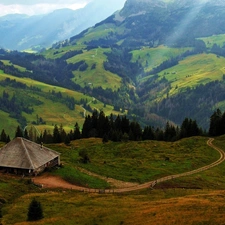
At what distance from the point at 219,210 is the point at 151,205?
474 inches

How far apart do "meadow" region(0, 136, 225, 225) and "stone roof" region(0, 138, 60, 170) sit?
4841 millimetres

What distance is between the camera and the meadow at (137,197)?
4891 cm

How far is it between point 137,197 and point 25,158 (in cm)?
3180

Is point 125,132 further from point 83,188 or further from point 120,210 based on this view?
point 120,210

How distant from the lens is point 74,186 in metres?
76.8

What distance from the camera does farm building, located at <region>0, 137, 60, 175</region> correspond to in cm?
8256

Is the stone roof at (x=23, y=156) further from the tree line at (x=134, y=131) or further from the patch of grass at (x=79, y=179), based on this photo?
the tree line at (x=134, y=131)

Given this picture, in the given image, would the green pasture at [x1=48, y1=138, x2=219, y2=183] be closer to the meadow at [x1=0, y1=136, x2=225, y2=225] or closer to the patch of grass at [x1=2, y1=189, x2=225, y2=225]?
the meadow at [x1=0, y1=136, x2=225, y2=225]

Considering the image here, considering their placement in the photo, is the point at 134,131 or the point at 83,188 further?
the point at 134,131

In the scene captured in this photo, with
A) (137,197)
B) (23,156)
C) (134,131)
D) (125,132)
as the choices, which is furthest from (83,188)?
(134,131)

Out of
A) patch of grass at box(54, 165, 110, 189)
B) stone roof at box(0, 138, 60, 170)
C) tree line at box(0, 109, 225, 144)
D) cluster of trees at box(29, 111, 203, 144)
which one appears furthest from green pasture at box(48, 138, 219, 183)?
tree line at box(0, 109, 225, 144)

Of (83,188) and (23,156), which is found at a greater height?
(23,156)

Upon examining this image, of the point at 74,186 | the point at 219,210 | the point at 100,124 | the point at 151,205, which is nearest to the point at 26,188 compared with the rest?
the point at 74,186

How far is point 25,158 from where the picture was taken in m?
83.9
